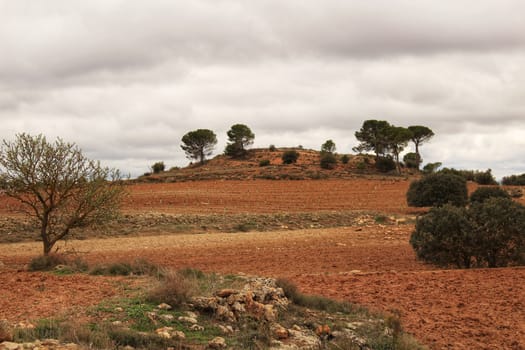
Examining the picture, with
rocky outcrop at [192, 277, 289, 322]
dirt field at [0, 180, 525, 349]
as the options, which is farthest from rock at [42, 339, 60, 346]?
rocky outcrop at [192, 277, 289, 322]

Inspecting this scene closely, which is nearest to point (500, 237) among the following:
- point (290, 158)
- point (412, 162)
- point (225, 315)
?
point (225, 315)

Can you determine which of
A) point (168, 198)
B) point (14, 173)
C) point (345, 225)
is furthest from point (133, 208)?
point (14, 173)

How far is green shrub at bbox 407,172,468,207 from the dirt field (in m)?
8.03

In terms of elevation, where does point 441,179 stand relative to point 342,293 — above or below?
above

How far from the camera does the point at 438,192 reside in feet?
120

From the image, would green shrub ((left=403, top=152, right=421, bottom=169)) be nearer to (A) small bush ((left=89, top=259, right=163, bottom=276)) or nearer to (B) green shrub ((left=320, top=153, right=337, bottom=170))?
(B) green shrub ((left=320, top=153, right=337, bottom=170))

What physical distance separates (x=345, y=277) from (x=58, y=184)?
33.2 ft

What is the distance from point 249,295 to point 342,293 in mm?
3028

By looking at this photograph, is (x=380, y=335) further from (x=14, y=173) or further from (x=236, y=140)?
(x=236, y=140)

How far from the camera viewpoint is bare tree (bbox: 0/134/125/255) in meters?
17.0

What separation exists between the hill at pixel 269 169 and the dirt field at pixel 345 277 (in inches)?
927

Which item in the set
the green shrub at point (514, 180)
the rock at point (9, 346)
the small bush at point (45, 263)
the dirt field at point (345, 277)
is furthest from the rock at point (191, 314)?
the green shrub at point (514, 180)

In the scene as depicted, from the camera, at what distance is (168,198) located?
42.2 meters

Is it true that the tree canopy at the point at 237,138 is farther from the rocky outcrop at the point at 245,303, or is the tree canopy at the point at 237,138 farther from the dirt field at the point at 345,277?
the rocky outcrop at the point at 245,303
